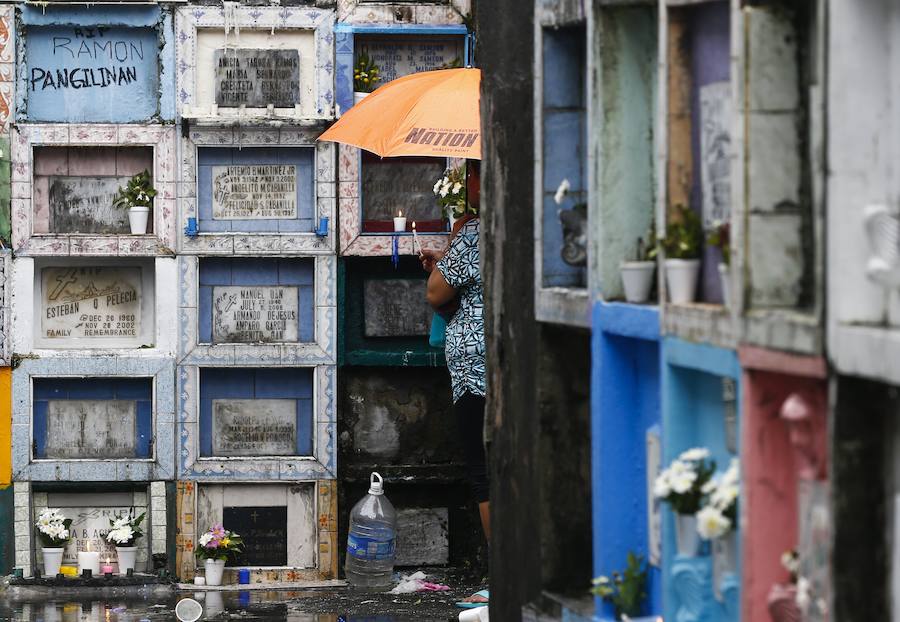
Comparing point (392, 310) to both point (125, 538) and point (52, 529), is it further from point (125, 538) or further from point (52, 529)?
point (52, 529)

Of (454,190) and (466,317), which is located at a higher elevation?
(454,190)

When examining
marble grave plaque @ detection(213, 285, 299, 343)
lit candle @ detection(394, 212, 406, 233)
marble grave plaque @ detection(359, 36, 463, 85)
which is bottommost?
marble grave plaque @ detection(213, 285, 299, 343)

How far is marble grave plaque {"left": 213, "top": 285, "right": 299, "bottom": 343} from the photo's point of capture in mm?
10859

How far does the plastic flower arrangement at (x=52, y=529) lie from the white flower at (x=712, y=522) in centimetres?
659

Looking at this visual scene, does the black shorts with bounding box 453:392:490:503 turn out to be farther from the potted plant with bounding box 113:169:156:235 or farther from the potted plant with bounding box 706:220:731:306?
the potted plant with bounding box 706:220:731:306

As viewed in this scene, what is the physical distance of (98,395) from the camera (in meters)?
10.9

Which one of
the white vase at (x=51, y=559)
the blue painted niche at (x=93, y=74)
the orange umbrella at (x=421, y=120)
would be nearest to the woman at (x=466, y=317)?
the orange umbrella at (x=421, y=120)

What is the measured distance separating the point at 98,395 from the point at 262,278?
126cm

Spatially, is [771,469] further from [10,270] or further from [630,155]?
[10,270]

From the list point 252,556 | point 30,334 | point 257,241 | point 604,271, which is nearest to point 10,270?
point 30,334

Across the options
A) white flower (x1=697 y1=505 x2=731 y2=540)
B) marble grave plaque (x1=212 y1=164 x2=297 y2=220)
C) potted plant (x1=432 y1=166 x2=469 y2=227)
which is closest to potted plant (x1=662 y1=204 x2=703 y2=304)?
white flower (x1=697 y1=505 x2=731 y2=540)

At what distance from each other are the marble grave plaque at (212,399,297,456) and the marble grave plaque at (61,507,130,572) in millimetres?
740

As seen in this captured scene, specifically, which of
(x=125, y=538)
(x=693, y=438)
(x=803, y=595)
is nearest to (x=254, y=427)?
(x=125, y=538)

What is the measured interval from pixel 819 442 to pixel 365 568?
6.51 m
